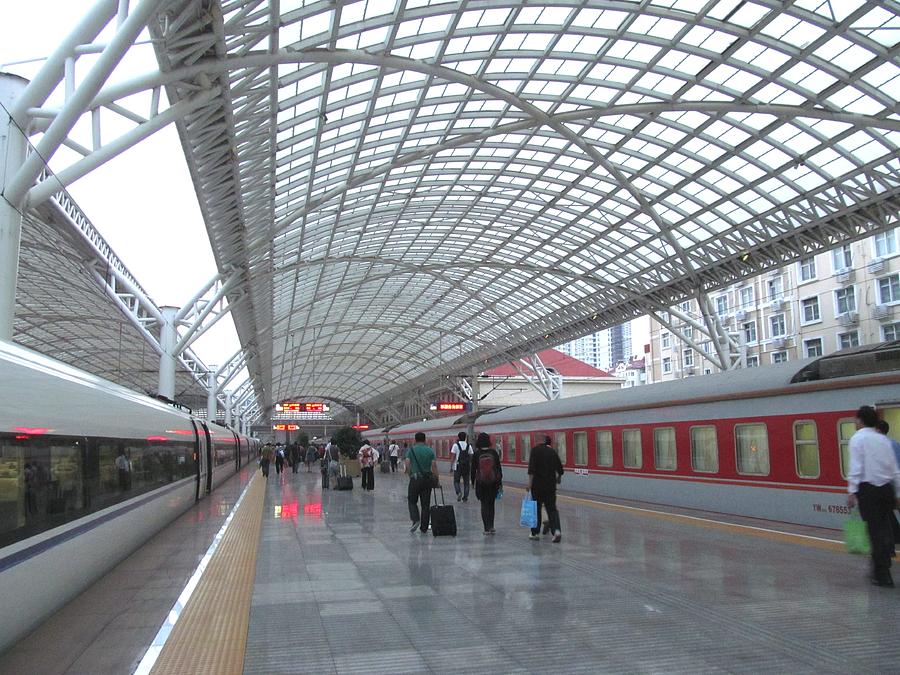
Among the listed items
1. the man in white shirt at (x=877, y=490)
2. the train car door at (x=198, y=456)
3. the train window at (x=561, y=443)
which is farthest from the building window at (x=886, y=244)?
the man in white shirt at (x=877, y=490)

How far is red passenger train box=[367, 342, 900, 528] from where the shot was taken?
12.8 metres

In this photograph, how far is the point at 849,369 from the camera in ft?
42.8

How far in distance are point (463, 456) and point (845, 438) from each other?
946cm

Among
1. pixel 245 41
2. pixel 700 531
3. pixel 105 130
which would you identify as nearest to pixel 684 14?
pixel 245 41

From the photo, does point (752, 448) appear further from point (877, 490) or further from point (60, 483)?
point (60, 483)

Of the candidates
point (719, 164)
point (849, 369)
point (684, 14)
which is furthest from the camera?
point (719, 164)

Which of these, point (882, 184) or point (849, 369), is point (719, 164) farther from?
point (849, 369)

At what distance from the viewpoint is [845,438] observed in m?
12.7

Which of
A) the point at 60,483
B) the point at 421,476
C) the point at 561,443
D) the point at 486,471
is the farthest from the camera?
the point at 561,443

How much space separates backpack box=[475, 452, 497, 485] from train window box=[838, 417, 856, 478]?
588 cm

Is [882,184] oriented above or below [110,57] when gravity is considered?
above

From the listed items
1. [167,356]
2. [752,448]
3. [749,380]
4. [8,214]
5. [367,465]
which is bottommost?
[367,465]

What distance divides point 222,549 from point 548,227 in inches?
1349

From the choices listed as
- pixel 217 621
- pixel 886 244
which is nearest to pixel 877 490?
pixel 217 621
